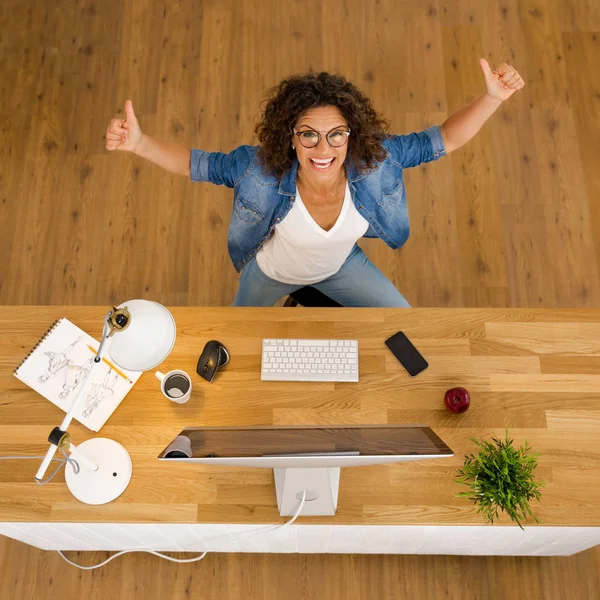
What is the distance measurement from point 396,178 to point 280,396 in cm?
81

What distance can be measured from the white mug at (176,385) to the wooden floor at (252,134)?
114 cm

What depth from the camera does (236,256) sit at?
218 centimetres

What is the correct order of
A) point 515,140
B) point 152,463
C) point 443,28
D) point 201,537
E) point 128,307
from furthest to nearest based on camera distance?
point 443,28 → point 515,140 → point 201,537 → point 152,463 → point 128,307

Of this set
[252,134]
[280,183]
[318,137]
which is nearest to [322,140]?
[318,137]

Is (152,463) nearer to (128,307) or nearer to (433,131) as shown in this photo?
(128,307)

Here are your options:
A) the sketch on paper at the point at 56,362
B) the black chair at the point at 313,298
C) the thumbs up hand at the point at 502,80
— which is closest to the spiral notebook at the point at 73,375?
the sketch on paper at the point at 56,362

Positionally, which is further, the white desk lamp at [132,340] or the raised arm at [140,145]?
the raised arm at [140,145]

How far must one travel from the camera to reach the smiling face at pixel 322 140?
1.76 metres

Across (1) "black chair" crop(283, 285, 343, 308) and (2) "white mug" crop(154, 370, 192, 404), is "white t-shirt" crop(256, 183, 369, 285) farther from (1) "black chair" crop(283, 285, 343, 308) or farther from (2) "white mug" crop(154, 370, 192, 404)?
(2) "white mug" crop(154, 370, 192, 404)

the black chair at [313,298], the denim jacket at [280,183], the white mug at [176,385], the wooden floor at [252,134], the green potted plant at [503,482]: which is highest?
the wooden floor at [252,134]

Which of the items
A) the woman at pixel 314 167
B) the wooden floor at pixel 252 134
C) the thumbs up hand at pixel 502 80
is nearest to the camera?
the woman at pixel 314 167

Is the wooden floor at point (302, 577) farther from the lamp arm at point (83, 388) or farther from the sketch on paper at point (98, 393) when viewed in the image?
the lamp arm at point (83, 388)

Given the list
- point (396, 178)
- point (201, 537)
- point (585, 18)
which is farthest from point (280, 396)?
point (585, 18)

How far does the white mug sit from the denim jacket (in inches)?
22.4
